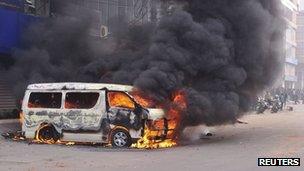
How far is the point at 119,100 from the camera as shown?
13125 mm

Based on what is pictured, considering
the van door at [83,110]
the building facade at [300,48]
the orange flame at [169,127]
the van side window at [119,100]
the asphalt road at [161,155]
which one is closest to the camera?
the asphalt road at [161,155]

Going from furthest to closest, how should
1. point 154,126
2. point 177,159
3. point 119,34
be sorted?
point 119,34
point 154,126
point 177,159

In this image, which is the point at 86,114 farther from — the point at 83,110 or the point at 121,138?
the point at 121,138

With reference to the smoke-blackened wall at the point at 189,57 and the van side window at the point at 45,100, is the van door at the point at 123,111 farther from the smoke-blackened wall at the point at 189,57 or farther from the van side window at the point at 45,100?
the van side window at the point at 45,100

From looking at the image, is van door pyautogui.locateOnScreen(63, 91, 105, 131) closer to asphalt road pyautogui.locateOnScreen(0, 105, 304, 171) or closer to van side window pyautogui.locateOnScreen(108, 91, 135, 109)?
van side window pyautogui.locateOnScreen(108, 91, 135, 109)

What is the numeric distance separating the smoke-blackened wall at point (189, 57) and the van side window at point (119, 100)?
2.72ft

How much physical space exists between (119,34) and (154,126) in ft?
22.4

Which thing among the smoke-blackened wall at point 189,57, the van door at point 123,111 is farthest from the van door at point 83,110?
the smoke-blackened wall at point 189,57

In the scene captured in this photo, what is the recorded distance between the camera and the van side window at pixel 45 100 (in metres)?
13.8

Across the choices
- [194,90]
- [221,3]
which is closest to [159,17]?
[221,3]

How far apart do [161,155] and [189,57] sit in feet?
13.4

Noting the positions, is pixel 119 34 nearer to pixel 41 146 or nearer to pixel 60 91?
pixel 60 91

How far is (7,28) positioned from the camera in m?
19.0

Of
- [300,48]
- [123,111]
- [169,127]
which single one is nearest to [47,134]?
[123,111]
